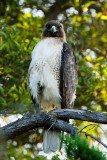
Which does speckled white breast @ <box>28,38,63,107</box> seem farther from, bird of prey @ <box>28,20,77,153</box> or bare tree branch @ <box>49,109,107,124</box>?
bare tree branch @ <box>49,109,107,124</box>

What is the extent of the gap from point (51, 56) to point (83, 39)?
2.14 metres

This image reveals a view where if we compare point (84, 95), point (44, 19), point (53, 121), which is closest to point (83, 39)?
point (44, 19)

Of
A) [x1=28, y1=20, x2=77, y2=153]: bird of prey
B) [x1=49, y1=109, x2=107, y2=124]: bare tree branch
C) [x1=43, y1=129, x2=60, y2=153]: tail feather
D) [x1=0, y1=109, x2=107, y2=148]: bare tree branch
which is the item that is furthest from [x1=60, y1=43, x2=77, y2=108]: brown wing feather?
[x1=49, y1=109, x2=107, y2=124]: bare tree branch

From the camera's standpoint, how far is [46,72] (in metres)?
4.70

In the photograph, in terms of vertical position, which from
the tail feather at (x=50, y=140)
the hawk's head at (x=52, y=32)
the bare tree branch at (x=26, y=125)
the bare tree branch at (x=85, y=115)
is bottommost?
the tail feather at (x=50, y=140)

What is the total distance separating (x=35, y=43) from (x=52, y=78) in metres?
1.09

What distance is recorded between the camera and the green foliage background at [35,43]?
5355 mm

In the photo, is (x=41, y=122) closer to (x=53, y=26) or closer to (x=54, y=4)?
(x=53, y=26)

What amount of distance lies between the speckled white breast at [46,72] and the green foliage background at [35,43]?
0.43 m

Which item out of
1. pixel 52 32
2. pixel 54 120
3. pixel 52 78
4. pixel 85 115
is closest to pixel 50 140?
pixel 52 78

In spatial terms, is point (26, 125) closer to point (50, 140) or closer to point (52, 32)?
point (50, 140)

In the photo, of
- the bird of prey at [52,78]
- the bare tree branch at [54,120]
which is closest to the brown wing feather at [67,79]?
the bird of prey at [52,78]

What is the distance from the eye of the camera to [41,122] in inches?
148

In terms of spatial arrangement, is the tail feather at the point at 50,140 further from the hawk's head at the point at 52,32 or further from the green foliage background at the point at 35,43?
the hawk's head at the point at 52,32
